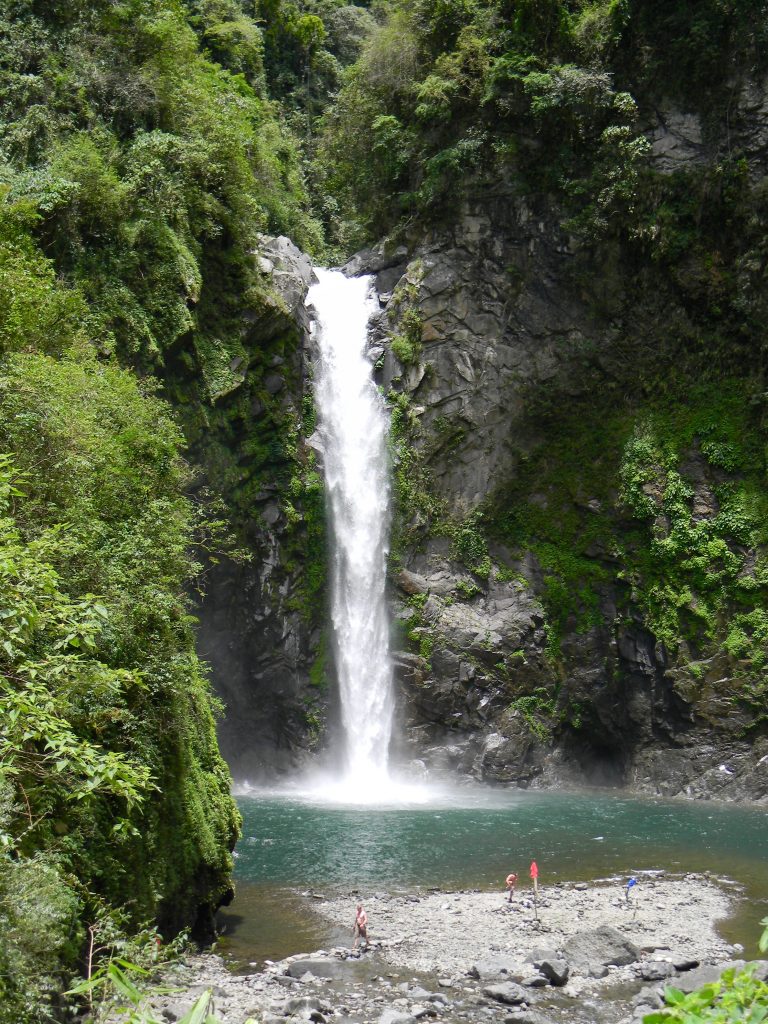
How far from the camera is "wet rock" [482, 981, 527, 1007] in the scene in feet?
30.5

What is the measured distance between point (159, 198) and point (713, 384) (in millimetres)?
16411

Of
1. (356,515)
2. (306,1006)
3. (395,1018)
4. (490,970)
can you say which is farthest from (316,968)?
(356,515)

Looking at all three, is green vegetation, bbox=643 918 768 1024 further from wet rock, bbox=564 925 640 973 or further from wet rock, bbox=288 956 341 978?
wet rock, bbox=564 925 640 973

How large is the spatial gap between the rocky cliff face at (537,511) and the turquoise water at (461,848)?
2910 mm

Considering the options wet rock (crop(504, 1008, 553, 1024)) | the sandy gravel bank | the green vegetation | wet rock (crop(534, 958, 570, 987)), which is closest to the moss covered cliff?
the sandy gravel bank

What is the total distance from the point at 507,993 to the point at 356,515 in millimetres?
17326

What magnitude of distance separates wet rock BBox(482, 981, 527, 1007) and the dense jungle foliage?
353cm

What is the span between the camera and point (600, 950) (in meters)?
Result: 10.6

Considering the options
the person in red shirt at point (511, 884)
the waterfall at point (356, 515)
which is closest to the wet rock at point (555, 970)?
the person in red shirt at point (511, 884)

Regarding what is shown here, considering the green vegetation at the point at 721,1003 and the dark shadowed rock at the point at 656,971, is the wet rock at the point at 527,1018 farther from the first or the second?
the green vegetation at the point at 721,1003

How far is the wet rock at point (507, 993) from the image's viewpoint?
9.29 meters

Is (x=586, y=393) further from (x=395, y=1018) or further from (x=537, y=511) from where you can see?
(x=395, y=1018)

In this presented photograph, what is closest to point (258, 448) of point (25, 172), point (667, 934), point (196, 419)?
point (196, 419)

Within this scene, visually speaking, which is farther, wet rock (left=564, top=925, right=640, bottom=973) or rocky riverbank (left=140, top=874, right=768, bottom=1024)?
wet rock (left=564, top=925, right=640, bottom=973)
